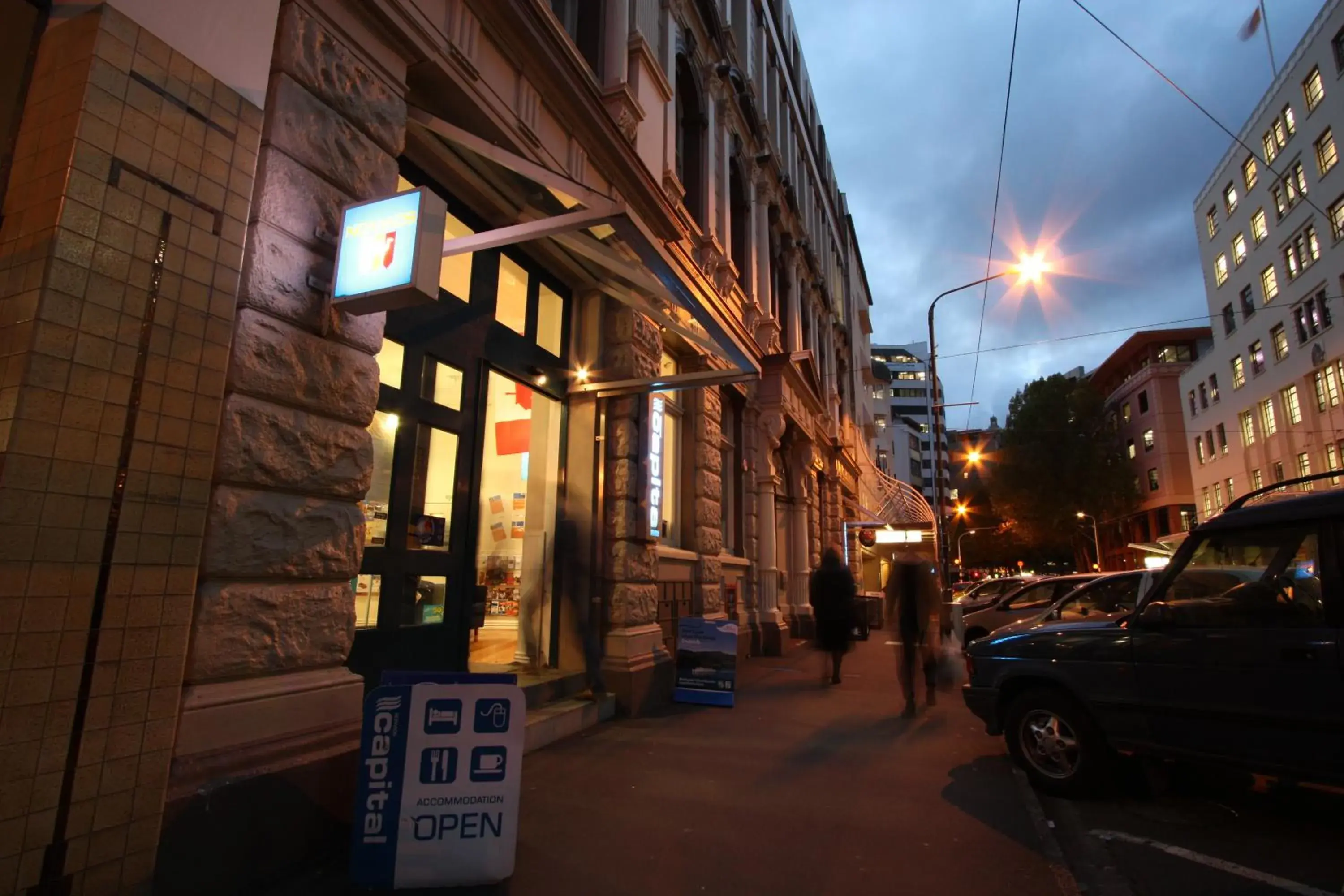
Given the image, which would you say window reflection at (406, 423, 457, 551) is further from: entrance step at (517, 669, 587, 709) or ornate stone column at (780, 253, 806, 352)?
ornate stone column at (780, 253, 806, 352)

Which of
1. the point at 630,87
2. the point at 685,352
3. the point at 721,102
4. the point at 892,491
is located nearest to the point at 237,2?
the point at 630,87

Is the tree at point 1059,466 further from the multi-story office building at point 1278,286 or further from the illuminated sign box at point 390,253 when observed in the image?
the illuminated sign box at point 390,253

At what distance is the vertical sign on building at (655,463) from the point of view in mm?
8133

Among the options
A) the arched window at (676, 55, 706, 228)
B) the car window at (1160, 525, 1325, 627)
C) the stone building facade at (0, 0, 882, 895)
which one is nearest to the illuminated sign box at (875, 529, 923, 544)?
Answer: the arched window at (676, 55, 706, 228)

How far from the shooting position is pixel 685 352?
10516mm

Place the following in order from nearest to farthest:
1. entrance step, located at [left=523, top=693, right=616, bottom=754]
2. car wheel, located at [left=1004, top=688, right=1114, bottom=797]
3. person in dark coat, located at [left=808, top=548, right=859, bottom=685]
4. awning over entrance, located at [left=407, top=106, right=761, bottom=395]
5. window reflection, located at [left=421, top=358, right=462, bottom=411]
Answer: awning over entrance, located at [left=407, top=106, right=761, bottom=395] → car wheel, located at [left=1004, top=688, right=1114, bottom=797] → window reflection, located at [left=421, top=358, right=462, bottom=411] → entrance step, located at [left=523, top=693, right=616, bottom=754] → person in dark coat, located at [left=808, top=548, right=859, bottom=685]

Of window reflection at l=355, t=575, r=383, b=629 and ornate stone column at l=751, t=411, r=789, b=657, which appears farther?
ornate stone column at l=751, t=411, r=789, b=657

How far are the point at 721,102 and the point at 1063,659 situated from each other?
36.3ft

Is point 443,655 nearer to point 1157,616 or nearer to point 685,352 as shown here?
point 1157,616

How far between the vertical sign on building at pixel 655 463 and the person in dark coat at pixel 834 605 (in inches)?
98.7

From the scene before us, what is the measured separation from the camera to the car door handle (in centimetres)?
399

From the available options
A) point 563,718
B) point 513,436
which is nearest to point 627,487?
point 513,436

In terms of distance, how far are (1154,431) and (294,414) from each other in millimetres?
57555

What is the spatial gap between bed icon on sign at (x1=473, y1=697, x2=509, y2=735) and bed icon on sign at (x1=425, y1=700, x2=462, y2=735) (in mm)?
84
